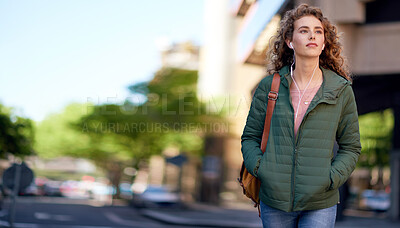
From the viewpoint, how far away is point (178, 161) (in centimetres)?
2248

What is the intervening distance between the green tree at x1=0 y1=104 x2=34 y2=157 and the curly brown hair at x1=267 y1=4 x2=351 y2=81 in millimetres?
14047

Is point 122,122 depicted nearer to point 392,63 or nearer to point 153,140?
point 153,140

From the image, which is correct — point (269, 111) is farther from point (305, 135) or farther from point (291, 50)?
point (291, 50)

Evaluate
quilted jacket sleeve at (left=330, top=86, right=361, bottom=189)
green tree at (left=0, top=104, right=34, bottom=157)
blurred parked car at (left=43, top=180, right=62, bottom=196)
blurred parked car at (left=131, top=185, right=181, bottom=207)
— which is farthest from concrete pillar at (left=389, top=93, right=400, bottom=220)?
blurred parked car at (left=43, top=180, right=62, bottom=196)

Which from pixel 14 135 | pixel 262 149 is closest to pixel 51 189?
pixel 14 135

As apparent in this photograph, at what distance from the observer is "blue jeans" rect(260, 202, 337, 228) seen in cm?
258

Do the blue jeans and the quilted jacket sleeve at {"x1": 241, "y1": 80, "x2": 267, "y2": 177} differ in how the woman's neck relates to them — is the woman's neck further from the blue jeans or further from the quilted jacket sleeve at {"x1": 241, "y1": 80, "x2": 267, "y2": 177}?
the blue jeans

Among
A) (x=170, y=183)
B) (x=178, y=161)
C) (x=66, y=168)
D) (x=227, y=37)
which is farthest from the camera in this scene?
(x=66, y=168)

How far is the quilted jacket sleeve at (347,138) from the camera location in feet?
8.43

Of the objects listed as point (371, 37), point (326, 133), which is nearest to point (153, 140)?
point (371, 37)

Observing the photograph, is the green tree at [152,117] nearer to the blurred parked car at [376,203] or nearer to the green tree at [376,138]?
the green tree at [376,138]

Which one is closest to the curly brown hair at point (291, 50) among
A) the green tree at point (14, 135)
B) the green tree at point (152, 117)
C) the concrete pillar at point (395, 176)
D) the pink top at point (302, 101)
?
the pink top at point (302, 101)

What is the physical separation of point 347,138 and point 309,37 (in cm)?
51

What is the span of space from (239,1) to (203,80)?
24.8m
